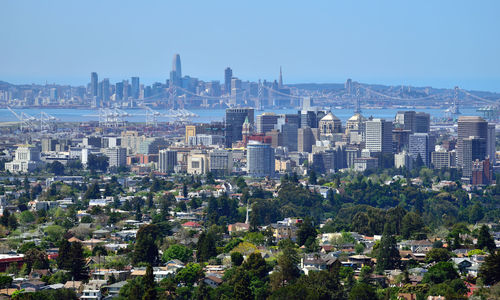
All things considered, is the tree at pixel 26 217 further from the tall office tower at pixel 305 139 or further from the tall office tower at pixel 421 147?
the tall office tower at pixel 305 139

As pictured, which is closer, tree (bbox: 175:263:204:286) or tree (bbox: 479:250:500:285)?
tree (bbox: 479:250:500:285)

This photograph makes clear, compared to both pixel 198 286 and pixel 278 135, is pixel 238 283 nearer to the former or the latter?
pixel 198 286

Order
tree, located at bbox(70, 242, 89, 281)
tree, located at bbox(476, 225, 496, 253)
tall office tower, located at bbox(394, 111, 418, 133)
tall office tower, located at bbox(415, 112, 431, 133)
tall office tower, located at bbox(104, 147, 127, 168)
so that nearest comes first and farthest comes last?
1. tree, located at bbox(70, 242, 89, 281)
2. tree, located at bbox(476, 225, 496, 253)
3. tall office tower, located at bbox(104, 147, 127, 168)
4. tall office tower, located at bbox(394, 111, 418, 133)
5. tall office tower, located at bbox(415, 112, 431, 133)

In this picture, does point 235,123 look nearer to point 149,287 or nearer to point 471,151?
point 471,151

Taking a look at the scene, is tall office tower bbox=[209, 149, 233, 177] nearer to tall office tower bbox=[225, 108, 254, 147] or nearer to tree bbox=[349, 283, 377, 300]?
tall office tower bbox=[225, 108, 254, 147]

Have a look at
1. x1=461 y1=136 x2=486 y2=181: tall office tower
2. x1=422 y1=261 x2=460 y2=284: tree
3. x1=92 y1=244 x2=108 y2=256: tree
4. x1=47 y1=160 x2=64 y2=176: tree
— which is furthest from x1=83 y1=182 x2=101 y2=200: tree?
x1=422 y1=261 x2=460 y2=284: tree

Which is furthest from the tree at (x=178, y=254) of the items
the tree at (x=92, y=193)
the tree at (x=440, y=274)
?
the tree at (x=92, y=193)

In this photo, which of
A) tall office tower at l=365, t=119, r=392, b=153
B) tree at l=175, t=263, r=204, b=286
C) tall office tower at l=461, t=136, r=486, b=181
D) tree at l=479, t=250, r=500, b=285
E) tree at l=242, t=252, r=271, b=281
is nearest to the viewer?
tree at l=479, t=250, r=500, b=285
